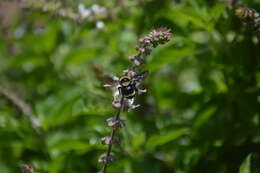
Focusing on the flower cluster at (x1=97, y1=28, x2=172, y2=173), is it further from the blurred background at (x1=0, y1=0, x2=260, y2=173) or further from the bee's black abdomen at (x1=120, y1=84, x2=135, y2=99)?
the blurred background at (x1=0, y1=0, x2=260, y2=173)

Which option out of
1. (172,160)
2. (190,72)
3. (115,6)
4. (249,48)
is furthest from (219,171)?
(190,72)

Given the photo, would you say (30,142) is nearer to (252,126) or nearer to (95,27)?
(95,27)

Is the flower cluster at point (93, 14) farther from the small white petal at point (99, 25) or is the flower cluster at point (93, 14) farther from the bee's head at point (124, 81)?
the bee's head at point (124, 81)

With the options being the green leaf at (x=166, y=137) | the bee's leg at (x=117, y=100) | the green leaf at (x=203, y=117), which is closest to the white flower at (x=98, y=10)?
the green leaf at (x=203, y=117)

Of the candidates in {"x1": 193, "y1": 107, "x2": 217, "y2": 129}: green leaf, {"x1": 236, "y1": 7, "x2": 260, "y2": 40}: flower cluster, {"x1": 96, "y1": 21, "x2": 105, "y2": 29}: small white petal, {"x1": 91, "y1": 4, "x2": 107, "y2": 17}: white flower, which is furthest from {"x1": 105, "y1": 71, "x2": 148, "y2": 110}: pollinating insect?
{"x1": 91, "y1": 4, "x2": 107, "y2": 17}: white flower

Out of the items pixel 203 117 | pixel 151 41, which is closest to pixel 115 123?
pixel 151 41
